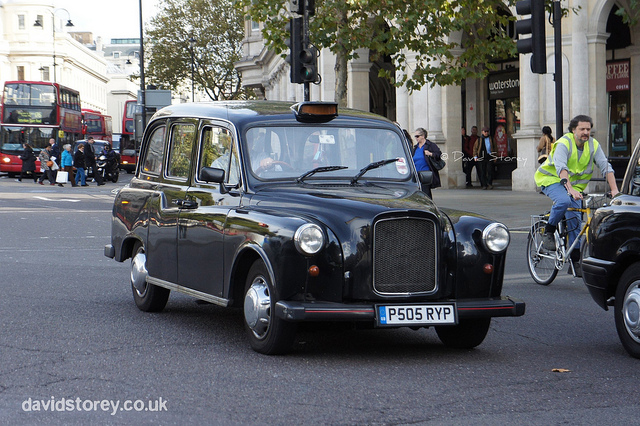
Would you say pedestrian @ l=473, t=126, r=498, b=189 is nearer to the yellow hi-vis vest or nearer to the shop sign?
the shop sign

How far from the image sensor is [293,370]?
20.3 ft

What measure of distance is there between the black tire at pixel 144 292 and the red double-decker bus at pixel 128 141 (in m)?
55.3

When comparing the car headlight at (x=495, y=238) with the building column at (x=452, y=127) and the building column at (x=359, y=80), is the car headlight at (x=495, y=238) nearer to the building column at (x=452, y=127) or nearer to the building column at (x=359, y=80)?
the building column at (x=452, y=127)

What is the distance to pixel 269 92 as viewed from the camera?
68.9 m

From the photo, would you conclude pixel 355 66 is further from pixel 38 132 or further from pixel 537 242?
pixel 537 242

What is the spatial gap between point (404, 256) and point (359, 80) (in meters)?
31.7

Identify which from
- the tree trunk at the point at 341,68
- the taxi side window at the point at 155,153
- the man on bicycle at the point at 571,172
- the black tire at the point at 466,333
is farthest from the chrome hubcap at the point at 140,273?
the tree trunk at the point at 341,68

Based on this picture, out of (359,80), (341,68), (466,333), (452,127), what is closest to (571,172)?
(466,333)

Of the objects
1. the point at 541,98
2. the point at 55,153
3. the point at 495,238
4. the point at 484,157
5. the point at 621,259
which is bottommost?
the point at 621,259

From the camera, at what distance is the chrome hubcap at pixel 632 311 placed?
6648mm

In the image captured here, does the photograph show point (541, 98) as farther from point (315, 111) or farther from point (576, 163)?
point (315, 111)

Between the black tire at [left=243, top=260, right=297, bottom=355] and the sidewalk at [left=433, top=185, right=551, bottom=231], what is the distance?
10661mm

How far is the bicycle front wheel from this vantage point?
1070 cm

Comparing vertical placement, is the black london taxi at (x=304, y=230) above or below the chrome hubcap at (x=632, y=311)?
above
